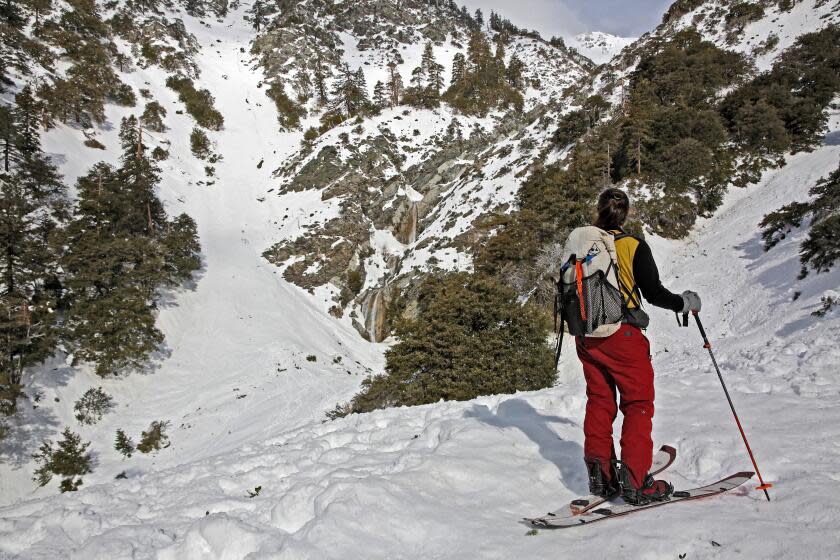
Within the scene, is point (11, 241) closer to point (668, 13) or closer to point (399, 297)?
point (399, 297)

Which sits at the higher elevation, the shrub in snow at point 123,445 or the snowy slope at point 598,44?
the snowy slope at point 598,44

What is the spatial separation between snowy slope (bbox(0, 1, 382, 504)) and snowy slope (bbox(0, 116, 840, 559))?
14.0 m

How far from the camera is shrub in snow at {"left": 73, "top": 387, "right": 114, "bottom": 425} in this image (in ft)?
64.2

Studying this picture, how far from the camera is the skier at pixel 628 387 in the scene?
11.0ft

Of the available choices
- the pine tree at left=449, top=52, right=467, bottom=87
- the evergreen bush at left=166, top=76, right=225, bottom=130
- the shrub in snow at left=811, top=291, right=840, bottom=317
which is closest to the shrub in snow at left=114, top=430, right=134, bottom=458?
the shrub in snow at left=811, top=291, right=840, bottom=317

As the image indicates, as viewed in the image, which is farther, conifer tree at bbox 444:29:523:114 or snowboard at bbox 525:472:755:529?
conifer tree at bbox 444:29:523:114

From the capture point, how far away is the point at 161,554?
352cm

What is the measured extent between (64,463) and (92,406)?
425cm

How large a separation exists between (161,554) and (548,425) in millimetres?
4700

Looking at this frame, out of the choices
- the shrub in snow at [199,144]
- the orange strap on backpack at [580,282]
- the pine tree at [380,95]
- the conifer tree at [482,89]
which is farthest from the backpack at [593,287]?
the pine tree at [380,95]

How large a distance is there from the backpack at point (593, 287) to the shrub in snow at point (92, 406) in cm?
2452

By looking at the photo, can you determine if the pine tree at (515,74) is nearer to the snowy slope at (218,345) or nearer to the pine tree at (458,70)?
the pine tree at (458,70)

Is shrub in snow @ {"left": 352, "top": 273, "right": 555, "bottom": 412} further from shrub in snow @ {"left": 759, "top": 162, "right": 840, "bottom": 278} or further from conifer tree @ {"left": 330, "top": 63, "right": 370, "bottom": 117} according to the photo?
conifer tree @ {"left": 330, "top": 63, "right": 370, "bottom": 117}

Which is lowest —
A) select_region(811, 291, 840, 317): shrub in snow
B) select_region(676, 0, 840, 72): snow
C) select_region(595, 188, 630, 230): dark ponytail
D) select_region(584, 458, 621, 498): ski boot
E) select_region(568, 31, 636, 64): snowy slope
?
select_region(584, 458, 621, 498): ski boot
